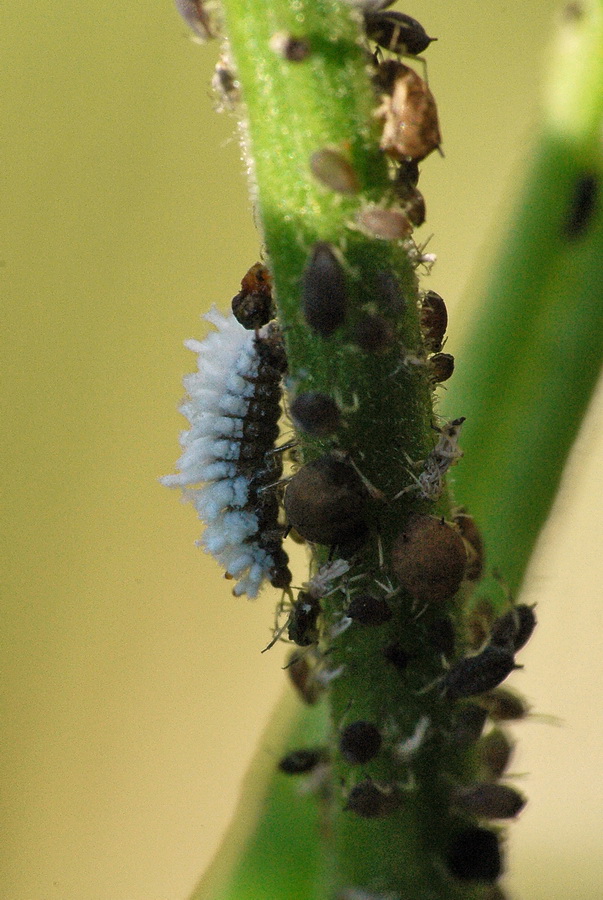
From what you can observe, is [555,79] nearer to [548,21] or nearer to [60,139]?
[60,139]

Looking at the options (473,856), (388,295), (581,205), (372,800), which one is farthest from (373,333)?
(581,205)

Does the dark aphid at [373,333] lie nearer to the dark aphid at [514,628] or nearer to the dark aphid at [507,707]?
the dark aphid at [514,628]

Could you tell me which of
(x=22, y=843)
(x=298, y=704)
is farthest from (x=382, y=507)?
(x=22, y=843)

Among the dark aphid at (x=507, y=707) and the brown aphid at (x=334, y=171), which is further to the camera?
the dark aphid at (x=507, y=707)

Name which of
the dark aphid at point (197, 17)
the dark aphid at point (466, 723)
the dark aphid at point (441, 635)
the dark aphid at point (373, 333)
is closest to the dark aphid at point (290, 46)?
the dark aphid at point (197, 17)

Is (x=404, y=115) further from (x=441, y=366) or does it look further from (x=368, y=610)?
(x=368, y=610)
